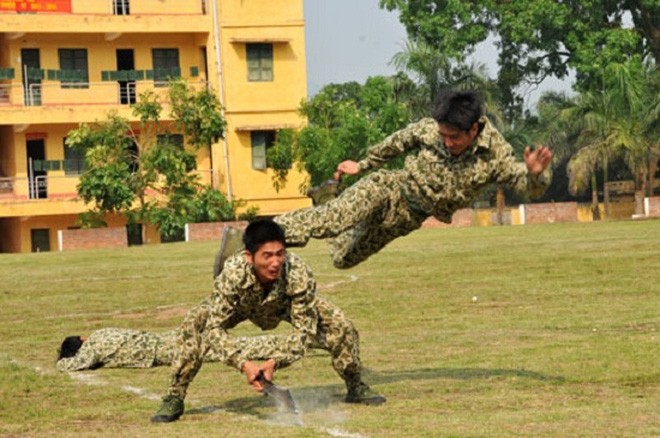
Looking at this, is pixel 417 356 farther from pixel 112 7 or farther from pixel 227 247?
pixel 112 7

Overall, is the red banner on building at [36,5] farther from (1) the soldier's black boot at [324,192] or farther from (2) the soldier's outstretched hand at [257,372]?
(2) the soldier's outstretched hand at [257,372]

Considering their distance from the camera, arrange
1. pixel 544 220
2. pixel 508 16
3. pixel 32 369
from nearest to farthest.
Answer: pixel 32 369
pixel 544 220
pixel 508 16

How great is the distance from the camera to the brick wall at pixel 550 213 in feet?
218

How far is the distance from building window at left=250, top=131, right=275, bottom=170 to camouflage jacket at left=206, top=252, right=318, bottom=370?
61058 millimetres

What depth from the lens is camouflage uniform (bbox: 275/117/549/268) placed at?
13.4 metres

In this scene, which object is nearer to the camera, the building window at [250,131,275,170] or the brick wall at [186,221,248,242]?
the brick wall at [186,221,248,242]

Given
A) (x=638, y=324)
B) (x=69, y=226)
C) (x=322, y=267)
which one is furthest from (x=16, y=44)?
(x=638, y=324)

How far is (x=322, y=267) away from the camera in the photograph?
1416 inches

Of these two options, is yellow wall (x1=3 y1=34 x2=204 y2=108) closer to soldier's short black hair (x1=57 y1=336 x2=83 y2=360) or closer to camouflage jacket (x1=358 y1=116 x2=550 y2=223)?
soldier's short black hair (x1=57 y1=336 x2=83 y2=360)

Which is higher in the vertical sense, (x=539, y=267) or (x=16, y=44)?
(x=16, y=44)

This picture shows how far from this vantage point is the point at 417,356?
16.5m

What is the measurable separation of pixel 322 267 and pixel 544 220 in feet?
106

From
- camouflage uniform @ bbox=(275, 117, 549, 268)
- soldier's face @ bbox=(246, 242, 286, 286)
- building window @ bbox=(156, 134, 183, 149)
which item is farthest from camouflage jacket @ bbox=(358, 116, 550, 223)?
building window @ bbox=(156, 134, 183, 149)

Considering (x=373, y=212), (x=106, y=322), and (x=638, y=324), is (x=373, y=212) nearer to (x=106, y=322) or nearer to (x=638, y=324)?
(x=638, y=324)
